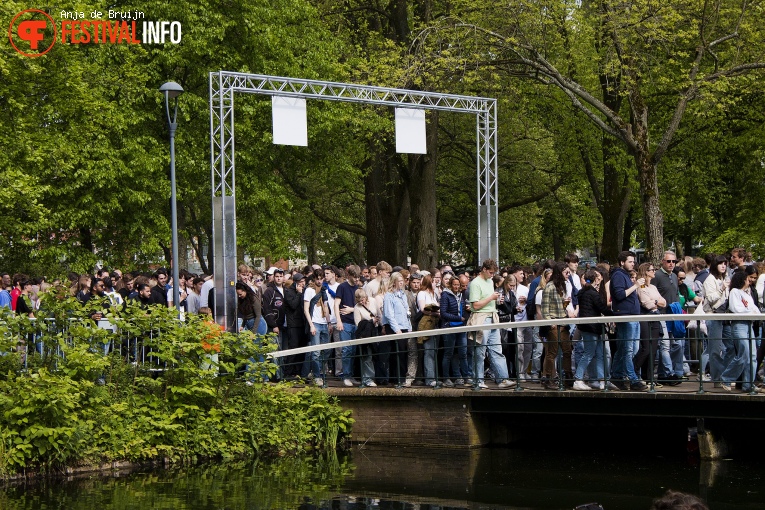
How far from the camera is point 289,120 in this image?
20.7 metres

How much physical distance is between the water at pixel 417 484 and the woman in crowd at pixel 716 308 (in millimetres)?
1253

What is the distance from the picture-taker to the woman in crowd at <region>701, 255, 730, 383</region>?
14203mm

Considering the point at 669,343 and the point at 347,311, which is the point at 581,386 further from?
the point at 347,311

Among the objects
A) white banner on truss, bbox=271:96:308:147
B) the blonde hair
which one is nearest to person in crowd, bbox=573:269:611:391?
the blonde hair

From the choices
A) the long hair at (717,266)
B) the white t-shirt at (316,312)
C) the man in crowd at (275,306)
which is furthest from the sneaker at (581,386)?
the man in crowd at (275,306)

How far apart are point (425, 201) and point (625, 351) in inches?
647

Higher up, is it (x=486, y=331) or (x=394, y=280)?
(x=394, y=280)

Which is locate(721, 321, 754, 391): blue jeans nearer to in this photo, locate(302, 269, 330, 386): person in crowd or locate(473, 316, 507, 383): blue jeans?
locate(473, 316, 507, 383): blue jeans

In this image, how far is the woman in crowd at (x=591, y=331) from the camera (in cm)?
1470

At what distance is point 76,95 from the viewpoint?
1005 inches

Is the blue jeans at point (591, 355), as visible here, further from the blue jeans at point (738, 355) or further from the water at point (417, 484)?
the blue jeans at point (738, 355)

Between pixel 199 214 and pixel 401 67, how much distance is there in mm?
14431

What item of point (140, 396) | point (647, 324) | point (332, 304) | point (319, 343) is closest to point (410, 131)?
point (332, 304)

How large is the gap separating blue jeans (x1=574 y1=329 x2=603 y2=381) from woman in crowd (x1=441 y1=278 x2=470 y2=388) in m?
1.74
